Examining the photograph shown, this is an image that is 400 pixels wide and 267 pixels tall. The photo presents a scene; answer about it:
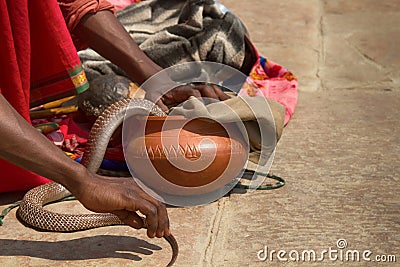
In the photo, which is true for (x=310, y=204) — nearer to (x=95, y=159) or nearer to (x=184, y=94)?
(x=184, y=94)

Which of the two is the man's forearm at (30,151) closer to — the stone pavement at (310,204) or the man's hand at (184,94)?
the stone pavement at (310,204)

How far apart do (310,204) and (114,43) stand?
1235 millimetres

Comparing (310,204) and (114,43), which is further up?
(114,43)

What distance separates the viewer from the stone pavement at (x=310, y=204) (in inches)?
121

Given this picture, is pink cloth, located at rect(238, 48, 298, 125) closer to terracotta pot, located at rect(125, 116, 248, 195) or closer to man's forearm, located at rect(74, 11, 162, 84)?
man's forearm, located at rect(74, 11, 162, 84)

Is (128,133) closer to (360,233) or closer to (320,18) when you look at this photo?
(360,233)

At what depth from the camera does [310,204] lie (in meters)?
3.48

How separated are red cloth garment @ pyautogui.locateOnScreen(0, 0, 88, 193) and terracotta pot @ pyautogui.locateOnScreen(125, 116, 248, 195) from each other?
513 mm

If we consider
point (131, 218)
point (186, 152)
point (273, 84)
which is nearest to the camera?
point (131, 218)

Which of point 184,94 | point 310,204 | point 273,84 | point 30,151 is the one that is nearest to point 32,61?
point 184,94

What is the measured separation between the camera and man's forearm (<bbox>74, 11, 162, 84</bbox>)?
12.5ft

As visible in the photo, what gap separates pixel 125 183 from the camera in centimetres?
279

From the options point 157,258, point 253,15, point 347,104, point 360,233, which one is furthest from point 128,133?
point 253,15

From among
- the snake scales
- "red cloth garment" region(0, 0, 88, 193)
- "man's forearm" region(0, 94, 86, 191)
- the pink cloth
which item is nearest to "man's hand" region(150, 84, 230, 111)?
the snake scales
